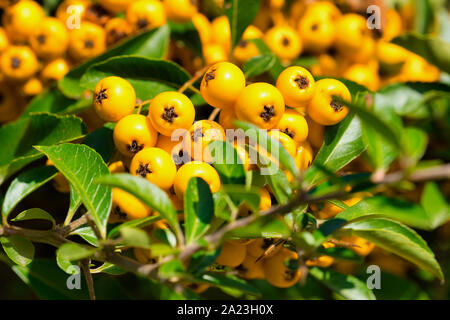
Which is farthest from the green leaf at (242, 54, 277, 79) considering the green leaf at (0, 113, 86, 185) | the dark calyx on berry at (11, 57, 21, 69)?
the dark calyx on berry at (11, 57, 21, 69)

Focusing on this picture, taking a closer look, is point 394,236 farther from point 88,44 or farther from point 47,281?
point 88,44

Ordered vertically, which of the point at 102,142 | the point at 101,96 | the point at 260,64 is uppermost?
the point at 260,64

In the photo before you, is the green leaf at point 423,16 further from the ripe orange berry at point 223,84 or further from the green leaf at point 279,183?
the green leaf at point 279,183

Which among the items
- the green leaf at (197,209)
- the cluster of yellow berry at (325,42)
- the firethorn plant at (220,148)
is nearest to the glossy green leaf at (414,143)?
the firethorn plant at (220,148)

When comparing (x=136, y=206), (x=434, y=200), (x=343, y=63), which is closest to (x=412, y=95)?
(x=343, y=63)

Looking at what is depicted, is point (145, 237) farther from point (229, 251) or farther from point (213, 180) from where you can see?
point (229, 251)

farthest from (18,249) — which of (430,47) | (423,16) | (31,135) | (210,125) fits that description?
(423,16)
